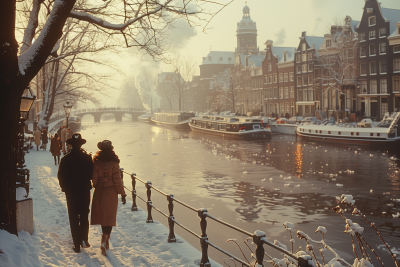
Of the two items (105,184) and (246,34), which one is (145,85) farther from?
(105,184)

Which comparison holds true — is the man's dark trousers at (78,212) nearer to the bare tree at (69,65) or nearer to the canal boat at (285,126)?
the bare tree at (69,65)

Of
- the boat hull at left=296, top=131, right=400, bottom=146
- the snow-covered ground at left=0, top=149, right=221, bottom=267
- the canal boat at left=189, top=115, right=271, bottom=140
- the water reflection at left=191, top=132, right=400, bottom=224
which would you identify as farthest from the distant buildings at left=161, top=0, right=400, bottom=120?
the snow-covered ground at left=0, top=149, right=221, bottom=267

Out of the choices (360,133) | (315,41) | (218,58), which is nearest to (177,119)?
(315,41)

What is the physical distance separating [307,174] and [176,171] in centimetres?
754

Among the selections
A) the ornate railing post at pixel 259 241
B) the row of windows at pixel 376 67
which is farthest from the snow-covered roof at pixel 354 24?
the ornate railing post at pixel 259 241

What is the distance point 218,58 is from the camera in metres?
111

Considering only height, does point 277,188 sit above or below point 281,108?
below

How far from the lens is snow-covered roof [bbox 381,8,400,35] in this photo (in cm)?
4295

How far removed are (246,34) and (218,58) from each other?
1203 centimetres

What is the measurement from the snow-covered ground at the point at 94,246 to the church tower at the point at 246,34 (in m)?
97.4

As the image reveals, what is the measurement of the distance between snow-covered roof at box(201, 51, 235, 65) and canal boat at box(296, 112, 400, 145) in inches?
2809

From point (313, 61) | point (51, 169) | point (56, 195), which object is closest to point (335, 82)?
point (313, 61)

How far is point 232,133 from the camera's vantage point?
45.2m

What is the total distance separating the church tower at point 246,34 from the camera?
337 feet
